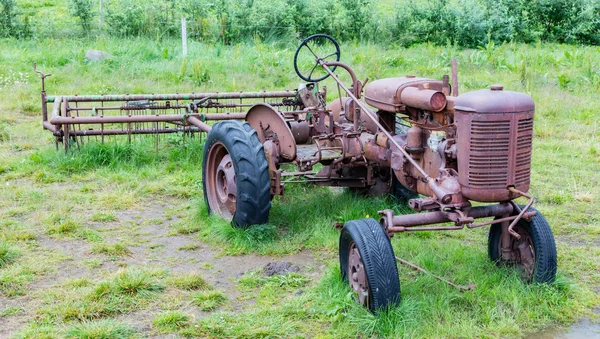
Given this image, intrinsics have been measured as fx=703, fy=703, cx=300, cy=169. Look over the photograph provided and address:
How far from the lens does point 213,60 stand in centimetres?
1431

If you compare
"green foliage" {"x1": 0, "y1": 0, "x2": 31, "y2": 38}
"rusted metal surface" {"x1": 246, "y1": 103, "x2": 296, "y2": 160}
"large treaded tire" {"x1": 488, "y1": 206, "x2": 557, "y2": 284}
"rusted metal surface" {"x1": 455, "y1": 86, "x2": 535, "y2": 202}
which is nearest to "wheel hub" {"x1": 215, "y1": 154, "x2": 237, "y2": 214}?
"rusted metal surface" {"x1": 246, "y1": 103, "x2": 296, "y2": 160}

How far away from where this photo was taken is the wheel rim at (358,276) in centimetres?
490

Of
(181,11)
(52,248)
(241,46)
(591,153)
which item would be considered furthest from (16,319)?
(181,11)

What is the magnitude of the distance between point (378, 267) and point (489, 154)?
1100mm

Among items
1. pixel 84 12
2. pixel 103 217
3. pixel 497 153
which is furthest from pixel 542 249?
pixel 84 12

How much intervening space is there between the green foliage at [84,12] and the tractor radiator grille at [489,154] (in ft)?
45.7

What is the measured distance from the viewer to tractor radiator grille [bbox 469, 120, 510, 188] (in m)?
4.83

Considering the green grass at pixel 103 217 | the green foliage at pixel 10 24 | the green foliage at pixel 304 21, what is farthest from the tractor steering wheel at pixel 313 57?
the green foliage at pixel 10 24

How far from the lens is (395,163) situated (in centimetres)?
596

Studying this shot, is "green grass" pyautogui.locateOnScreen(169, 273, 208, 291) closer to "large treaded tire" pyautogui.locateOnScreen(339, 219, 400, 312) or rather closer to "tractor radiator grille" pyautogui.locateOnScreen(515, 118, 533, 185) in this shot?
"large treaded tire" pyautogui.locateOnScreen(339, 219, 400, 312)

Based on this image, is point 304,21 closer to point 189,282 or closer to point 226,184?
point 226,184

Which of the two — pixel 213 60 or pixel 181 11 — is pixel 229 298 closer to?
pixel 213 60

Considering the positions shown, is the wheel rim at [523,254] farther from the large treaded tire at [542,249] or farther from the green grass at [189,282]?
the green grass at [189,282]

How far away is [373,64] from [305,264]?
880 centimetres
